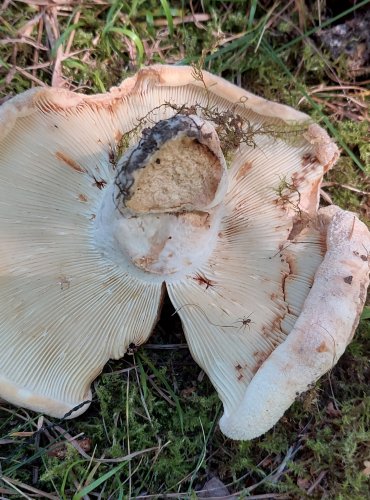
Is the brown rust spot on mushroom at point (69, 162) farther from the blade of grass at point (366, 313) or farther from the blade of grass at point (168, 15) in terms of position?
the blade of grass at point (366, 313)

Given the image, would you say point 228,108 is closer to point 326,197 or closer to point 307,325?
point 326,197

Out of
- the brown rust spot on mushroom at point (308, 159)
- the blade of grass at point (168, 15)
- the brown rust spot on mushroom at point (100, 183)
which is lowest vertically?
the brown rust spot on mushroom at point (100, 183)

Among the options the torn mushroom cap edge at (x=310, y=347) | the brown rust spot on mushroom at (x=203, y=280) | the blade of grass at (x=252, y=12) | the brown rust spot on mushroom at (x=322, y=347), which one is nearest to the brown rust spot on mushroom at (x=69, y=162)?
the brown rust spot on mushroom at (x=203, y=280)

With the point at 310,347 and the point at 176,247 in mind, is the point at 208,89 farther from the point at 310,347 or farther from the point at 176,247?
the point at 310,347

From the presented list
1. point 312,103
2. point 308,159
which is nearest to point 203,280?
point 308,159

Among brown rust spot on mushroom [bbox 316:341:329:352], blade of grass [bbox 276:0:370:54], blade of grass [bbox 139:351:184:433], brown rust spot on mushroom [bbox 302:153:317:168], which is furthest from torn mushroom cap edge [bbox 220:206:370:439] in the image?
blade of grass [bbox 276:0:370:54]

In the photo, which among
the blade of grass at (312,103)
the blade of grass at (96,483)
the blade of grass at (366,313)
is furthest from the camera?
the blade of grass at (312,103)

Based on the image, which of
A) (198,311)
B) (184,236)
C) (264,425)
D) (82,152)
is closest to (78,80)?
(82,152)
